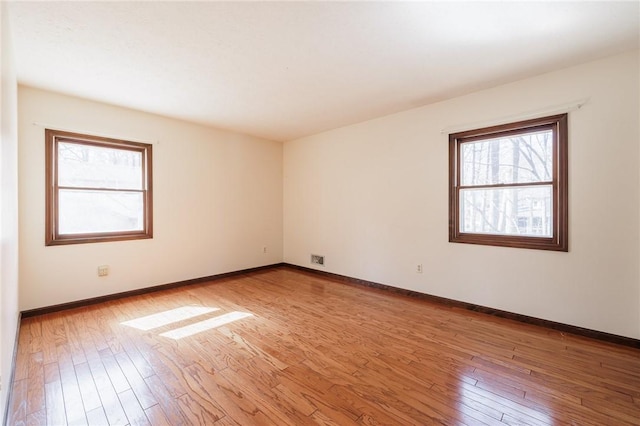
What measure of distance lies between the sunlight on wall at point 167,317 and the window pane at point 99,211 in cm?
138

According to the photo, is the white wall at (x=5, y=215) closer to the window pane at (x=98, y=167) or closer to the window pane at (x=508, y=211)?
the window pane at (x=98, y=167)

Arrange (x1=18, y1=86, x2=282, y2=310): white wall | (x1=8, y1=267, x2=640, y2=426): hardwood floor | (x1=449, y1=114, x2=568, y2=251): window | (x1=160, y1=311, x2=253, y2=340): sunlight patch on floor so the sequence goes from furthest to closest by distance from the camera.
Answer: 1. (x1=18, y1=86, x2=282, y2=310): white wall
2. (x1=449, y1=114, x2=568, y2=251): window
3. (x1=160, y1=311, x2=253, y2=340): sunlight patch on floor
4. (x1=8, y1=267, x2=640, y2=426): hardwood floor

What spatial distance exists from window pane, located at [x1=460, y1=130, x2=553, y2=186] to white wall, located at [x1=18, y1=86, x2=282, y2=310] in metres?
3.45

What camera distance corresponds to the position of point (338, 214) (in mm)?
4645

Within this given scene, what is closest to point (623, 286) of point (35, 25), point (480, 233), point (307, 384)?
point (480, 233)

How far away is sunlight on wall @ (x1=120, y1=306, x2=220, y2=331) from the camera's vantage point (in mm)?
2785

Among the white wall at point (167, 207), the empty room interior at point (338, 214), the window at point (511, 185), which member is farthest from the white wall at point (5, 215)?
the window at point (511, 185)

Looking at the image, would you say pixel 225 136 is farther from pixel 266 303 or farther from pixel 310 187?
pixel 266 303

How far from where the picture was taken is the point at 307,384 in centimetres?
186

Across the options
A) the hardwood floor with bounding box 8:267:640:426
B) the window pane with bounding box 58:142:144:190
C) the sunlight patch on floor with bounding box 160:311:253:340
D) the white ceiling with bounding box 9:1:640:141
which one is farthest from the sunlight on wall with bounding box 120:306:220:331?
the white ceiling with bounding box 9:1:640:141

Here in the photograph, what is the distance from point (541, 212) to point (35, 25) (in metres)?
4.66

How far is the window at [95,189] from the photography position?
3143 mm

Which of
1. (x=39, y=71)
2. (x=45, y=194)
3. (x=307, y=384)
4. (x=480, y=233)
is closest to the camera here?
(x=307, y=384)

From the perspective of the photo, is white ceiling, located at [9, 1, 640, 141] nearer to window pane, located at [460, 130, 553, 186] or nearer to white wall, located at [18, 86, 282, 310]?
white wall, located at [18, 86, 282, 310]
